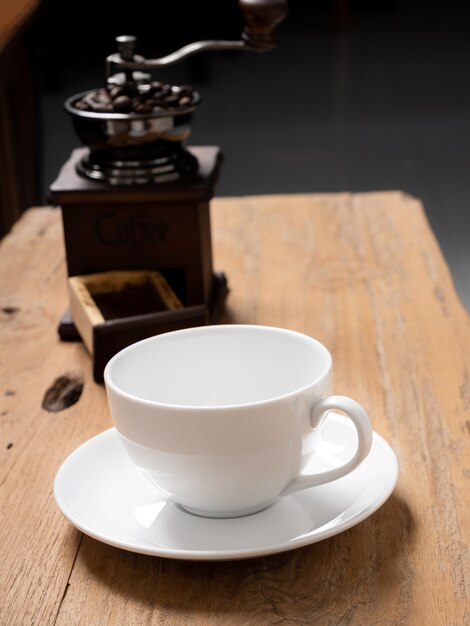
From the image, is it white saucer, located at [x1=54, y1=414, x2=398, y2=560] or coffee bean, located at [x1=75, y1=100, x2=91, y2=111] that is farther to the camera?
coffee bean, located at [x1=75, y1=100, x2=91, y2=111]

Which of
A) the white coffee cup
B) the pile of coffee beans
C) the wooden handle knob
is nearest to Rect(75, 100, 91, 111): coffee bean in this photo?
the pile of coffee beans

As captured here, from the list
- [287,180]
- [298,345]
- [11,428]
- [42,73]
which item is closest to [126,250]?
[11,428]

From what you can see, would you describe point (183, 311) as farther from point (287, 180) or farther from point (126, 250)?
point (287, 180)

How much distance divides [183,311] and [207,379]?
0.67 ft

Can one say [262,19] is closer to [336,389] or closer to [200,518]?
[336,389]

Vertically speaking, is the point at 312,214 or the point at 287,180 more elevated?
the point at 312,214

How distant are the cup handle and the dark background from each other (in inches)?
69.5

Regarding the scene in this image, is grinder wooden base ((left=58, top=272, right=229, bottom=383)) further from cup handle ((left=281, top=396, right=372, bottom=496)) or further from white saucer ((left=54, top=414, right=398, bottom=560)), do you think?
cup handle ((left=281, top=396, right=372, bottom=496))

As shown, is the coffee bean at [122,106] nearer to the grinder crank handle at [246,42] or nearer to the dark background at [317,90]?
the grinder crank handle at [246,42]

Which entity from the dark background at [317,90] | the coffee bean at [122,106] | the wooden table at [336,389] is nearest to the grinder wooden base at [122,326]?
the wooden table at [336,389]

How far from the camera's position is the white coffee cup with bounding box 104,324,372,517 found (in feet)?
1.61

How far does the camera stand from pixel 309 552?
0.52 metres

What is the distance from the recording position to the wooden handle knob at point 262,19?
87cm

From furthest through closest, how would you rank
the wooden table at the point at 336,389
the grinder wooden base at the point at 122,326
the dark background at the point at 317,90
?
the dark background at the point at 317,90
the grinder wooden base at the point at 122,326
the wooden table at the point at 336,389
